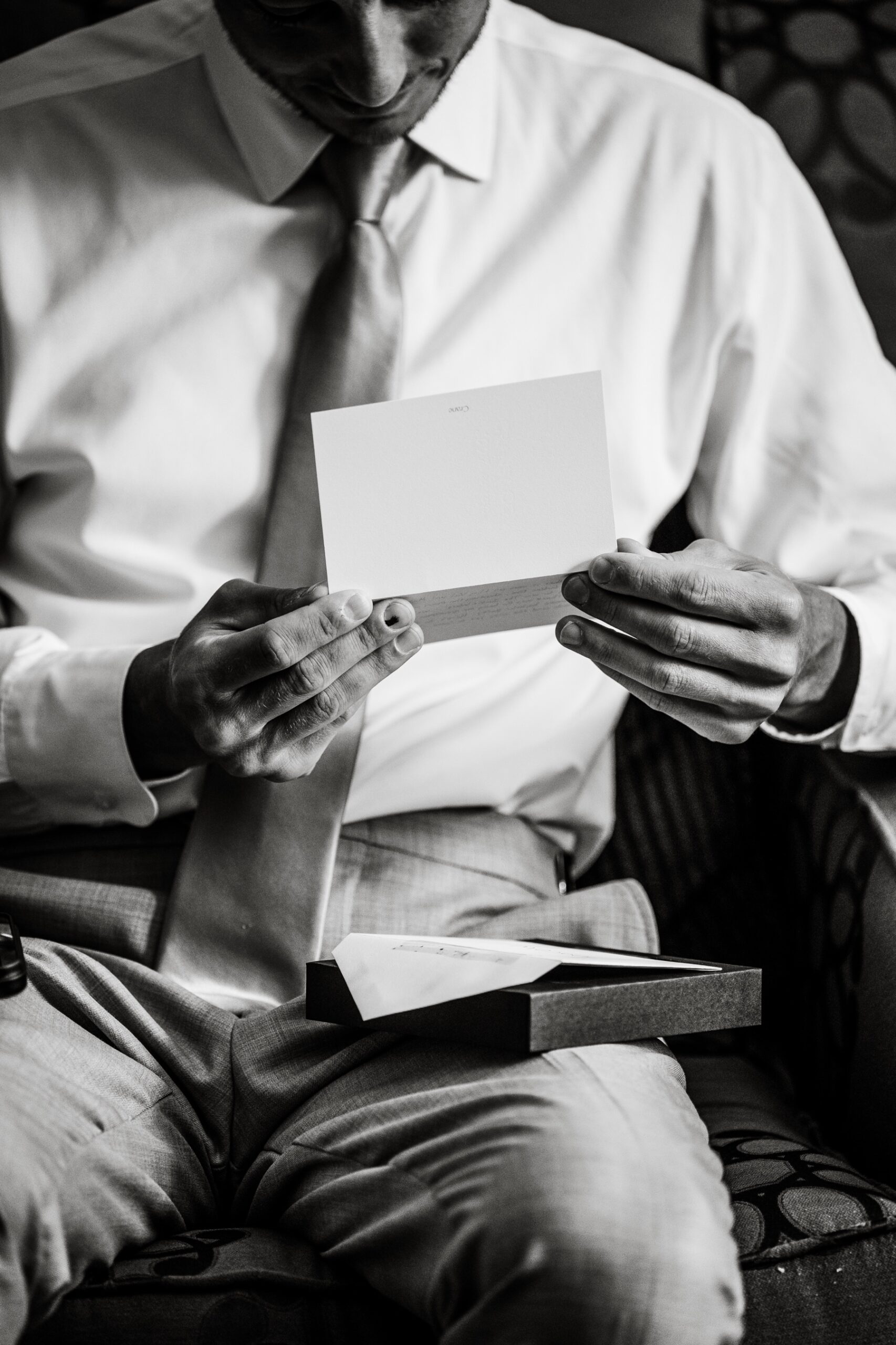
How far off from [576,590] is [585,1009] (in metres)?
0.27

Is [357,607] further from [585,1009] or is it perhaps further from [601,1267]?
[601,1267]

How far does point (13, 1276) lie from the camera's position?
29.7 inches

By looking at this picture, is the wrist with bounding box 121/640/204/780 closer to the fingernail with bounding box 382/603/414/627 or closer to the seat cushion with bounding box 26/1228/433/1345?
the fingernail with bounding box 382/603/414/627

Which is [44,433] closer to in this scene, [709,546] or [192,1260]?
[709,546]

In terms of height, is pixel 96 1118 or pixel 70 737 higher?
pixel 70 737

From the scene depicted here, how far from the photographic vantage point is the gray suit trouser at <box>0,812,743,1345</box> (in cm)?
Result: 71

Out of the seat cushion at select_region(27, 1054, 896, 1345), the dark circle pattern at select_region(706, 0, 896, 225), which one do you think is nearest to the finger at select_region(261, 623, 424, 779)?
the seat cushion at select_region(27, 1054, 896, 1345)

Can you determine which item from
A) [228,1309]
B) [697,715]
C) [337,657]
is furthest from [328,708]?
[228,1309]

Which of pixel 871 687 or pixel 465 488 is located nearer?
pixel 465 488

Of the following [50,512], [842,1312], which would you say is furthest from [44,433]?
[842,1312]

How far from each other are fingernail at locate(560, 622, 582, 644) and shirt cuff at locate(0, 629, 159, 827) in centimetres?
37

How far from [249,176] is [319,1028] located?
76 centimetres

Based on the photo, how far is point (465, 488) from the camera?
88 centimetres

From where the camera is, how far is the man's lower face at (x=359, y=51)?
3.34 ft
